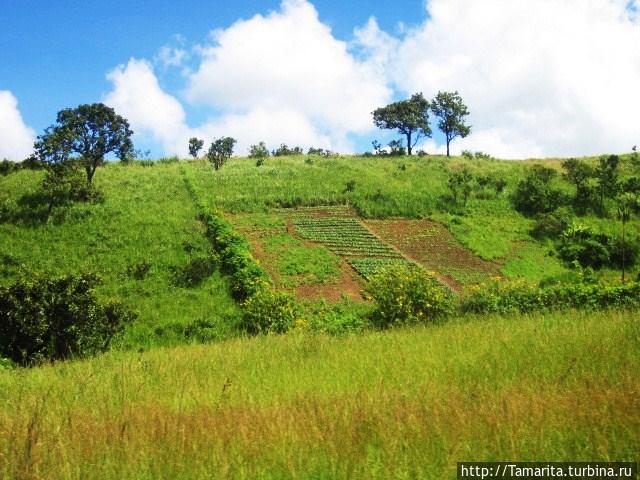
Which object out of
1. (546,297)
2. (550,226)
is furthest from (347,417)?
(550,226)

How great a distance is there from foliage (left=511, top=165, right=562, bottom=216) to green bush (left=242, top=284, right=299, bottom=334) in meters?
27.8

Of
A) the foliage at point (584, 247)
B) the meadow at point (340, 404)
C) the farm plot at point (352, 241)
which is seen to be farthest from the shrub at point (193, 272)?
the foliage at point (584, 247)

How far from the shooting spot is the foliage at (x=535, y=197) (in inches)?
1614

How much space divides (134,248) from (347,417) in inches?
1107

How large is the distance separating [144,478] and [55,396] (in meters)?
2.86

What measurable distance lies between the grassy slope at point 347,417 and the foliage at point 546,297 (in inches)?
406

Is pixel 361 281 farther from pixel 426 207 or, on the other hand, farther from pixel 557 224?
pixel 557 224

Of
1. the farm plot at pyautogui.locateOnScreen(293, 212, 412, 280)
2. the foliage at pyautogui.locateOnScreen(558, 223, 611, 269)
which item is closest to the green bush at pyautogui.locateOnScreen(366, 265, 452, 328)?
the farm plot at pyautogui.locateOnScreen(293, 212, 412, 280)

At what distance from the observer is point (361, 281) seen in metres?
26.7

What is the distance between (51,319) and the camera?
50.9ft

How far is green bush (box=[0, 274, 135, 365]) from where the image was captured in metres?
14.6

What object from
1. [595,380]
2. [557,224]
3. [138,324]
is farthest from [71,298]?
[557,224]

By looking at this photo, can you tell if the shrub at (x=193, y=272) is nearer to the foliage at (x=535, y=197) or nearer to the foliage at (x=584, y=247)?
the foliage at (x=584, y=247)

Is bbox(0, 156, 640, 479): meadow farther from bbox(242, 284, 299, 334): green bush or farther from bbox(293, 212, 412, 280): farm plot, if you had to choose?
bbox(293, 212, 412, 280): farm plot
